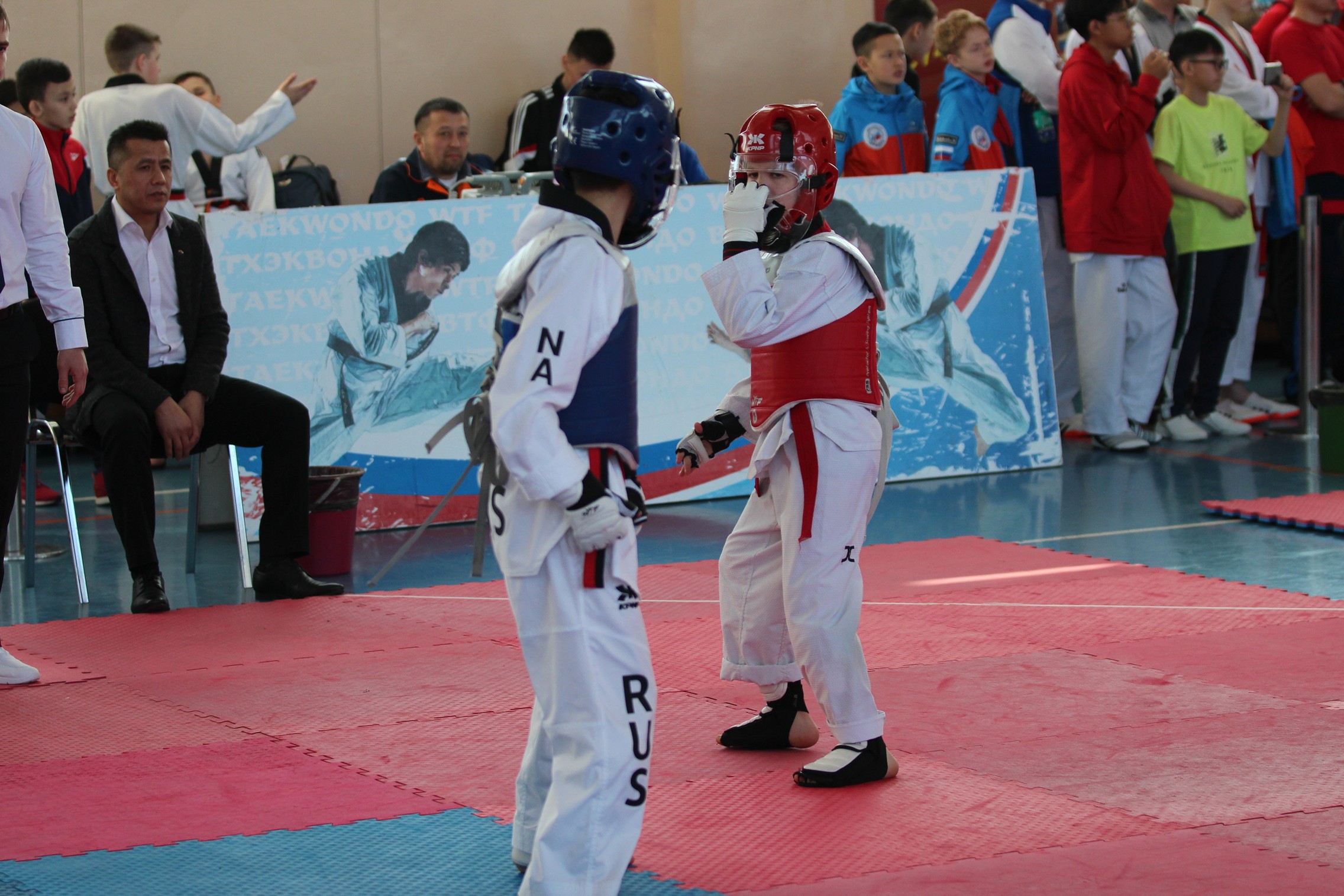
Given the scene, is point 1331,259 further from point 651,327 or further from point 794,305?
point 794,305

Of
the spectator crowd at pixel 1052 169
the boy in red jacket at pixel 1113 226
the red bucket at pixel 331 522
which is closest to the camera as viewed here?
the spectator crowd at pixel 1052 169

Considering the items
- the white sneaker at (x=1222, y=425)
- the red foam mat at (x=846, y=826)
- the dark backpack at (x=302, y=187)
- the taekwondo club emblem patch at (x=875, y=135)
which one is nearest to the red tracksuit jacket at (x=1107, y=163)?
the taekwondo club emblem patch at (x=875, y=135)

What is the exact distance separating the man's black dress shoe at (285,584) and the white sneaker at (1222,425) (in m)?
5.90

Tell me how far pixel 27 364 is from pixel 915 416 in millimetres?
4901

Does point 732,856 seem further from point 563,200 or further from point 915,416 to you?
point 915,416

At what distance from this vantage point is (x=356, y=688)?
467cm

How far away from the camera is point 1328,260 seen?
10.1 metres

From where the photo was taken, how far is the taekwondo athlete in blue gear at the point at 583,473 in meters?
2.70

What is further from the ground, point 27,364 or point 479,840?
point 27,364

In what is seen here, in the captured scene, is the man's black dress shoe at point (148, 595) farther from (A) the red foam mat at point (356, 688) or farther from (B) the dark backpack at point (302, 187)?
(B) the dark backpack at point (302, 187)

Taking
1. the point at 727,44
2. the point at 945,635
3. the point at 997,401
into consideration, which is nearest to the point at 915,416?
the point at 997,401

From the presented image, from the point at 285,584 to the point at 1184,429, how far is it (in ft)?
19.1

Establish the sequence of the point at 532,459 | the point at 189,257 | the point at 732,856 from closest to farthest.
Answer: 1. the point at 532,459
2. the point at 732,856
3. the point at 189,257

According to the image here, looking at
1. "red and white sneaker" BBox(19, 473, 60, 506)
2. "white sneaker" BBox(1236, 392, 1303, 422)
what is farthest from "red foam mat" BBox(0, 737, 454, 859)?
"white sneaker" BBox(1236, 392, 1303, 422)
